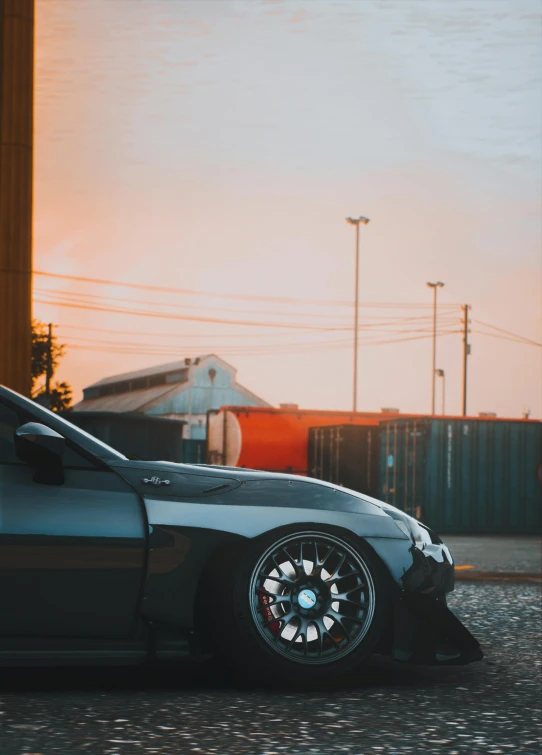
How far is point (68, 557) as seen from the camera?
436cm

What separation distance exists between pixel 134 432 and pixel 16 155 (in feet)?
37.4

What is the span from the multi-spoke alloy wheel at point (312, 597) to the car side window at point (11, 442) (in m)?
0.84

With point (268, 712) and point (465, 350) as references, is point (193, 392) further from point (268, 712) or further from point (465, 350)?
point (268, 712)

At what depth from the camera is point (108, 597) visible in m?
4.41

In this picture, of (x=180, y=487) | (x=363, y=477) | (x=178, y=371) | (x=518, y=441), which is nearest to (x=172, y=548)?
(x=180, y=487)

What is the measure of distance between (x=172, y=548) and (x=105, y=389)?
3446 inches

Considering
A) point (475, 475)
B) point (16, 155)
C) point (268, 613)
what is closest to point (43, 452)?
point (268, 613)

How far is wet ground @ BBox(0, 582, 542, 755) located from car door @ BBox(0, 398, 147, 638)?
0.94ft

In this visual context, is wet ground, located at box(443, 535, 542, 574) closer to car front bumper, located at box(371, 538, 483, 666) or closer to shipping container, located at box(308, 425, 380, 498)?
car front bumper, located at box(371, 538, 483, 666)

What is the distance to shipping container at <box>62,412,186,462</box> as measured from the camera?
2222cm

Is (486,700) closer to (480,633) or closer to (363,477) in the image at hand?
(480,633)

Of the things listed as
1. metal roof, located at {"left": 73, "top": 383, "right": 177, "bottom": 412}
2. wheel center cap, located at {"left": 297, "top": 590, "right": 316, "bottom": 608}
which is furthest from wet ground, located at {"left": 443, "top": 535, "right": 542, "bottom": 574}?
metal roof, located at {"left": 73, "top": 383, "right": 177, "bottom": 412}

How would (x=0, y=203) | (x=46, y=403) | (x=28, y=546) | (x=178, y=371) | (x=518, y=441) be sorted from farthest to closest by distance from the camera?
(x=178, y=371)
(x=518, y=441)
(x=46, y=403)
(x=0, y=203)
(x=28, y=546)

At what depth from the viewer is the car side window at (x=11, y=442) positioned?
4602mm
